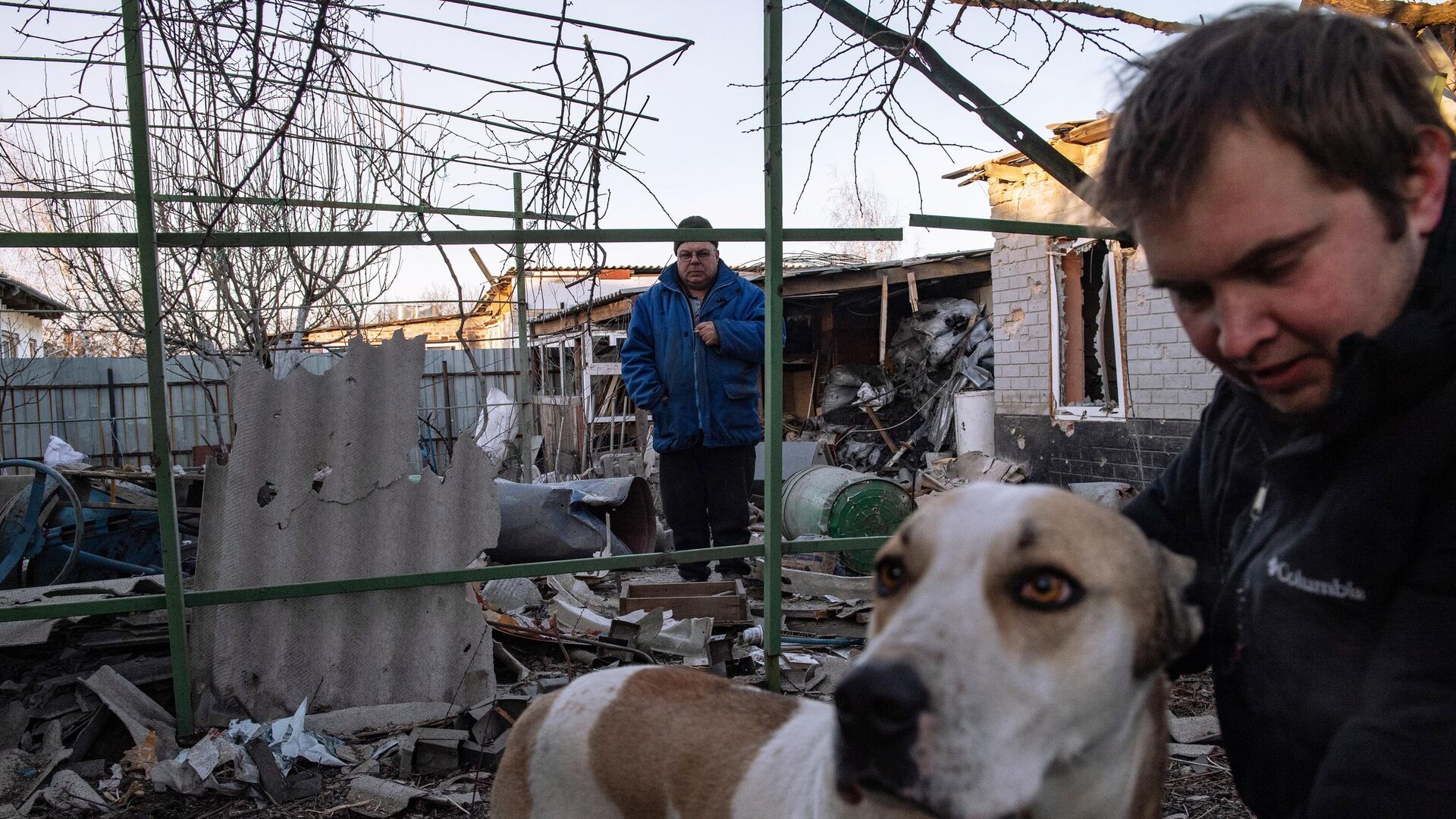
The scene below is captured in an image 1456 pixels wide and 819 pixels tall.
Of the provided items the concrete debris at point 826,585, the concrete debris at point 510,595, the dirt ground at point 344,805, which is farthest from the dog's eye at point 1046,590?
the concrete debris at point 510,595

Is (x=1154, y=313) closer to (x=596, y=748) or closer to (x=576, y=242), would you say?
(x=576, y=242)

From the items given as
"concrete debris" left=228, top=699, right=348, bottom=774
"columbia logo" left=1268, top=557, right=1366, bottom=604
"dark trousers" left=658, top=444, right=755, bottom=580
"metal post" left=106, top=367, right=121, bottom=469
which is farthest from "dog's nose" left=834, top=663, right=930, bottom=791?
"metal post" left=106, top=367, right=121, bottom=469

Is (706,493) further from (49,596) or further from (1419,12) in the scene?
(1419,12)

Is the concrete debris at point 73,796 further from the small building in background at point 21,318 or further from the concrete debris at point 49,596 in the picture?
the small building in background at point 21,318

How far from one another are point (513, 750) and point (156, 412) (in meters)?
2.16

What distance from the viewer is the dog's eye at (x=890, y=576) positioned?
57.9 inches

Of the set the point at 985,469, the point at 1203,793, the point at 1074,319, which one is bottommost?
the point at 1203,793

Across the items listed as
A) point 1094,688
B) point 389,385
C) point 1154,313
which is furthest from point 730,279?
point 1154,313

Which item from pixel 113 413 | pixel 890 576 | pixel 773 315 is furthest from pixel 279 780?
pixel 113 413

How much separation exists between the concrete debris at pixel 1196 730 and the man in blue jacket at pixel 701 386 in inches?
96.1

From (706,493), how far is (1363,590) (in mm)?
4218

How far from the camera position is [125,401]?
14.7 m

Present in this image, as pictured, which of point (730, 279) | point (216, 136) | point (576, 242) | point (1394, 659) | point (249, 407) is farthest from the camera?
point (730, 279)

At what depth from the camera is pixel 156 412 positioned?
3.29m
